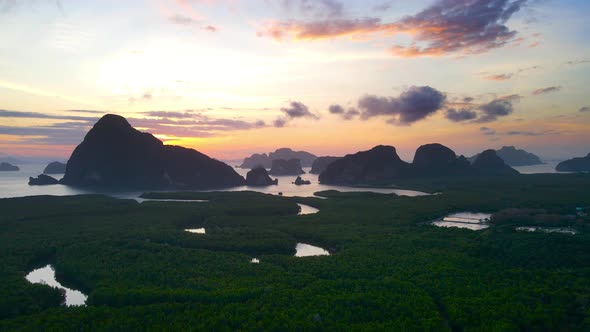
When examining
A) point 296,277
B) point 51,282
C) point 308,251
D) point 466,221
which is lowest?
point 51,282

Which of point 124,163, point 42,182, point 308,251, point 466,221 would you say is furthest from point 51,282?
point 42,182

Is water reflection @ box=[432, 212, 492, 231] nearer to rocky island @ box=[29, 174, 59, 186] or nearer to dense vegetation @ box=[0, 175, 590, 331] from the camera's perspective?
dense vegetation @ box=[0, 175, 590, 331]

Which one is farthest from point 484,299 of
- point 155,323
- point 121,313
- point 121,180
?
point 121,180

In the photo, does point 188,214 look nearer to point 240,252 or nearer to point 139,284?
point 240,252

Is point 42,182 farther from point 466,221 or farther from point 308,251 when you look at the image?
point 466,221

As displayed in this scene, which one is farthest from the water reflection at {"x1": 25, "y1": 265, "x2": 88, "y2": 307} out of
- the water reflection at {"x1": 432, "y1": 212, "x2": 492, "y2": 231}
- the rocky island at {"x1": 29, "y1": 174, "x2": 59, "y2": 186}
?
the rocky island at {"x1": 29, "y1": 174, "x2": 59, "y2": 186}

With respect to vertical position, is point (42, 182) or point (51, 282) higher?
point (42, 182)
